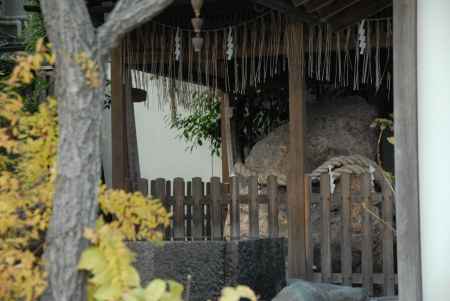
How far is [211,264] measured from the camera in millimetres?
6797

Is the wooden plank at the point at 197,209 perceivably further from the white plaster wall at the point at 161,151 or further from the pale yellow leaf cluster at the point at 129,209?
the white plaster wall at the point at 161,151

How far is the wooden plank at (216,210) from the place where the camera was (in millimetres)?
9406

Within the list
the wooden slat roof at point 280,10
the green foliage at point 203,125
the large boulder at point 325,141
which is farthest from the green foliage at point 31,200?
the green foliage at point 203,125

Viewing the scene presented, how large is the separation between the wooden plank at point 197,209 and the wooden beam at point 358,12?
236 centimetres

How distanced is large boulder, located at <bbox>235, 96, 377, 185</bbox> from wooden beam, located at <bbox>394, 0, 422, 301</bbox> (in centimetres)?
561

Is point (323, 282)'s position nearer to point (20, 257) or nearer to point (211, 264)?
point (211, 264)

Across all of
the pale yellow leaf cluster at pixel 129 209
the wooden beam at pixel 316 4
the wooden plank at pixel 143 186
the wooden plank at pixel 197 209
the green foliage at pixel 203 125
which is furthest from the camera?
the green foliage at pixel 203 125

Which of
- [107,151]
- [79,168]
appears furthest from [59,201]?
[107,151]

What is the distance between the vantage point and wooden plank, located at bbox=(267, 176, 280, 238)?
30.2ft

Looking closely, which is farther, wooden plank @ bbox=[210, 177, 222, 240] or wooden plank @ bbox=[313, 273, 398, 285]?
wooden plank @ bbox=[210, 177, 222, 240]

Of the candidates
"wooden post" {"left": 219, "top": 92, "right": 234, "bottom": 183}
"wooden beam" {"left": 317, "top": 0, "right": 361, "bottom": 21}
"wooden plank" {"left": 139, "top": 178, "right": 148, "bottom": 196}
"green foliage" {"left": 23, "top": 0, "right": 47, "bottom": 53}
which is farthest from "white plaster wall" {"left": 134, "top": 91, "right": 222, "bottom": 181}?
"wooden beam" {"left": 317, "top": 0, "right": 361, "bottom": 21}

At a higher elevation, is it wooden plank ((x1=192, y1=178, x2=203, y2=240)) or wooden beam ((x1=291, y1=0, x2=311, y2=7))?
wooden beam ((x1=291, y1=0, x2=311, y2=7))

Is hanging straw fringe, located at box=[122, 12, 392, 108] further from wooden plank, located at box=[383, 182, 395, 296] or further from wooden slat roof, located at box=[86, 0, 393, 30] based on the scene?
wooden plank, located at box=[383, 182, 395, 296]

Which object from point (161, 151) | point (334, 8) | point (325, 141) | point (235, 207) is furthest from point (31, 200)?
point (161, 151)
